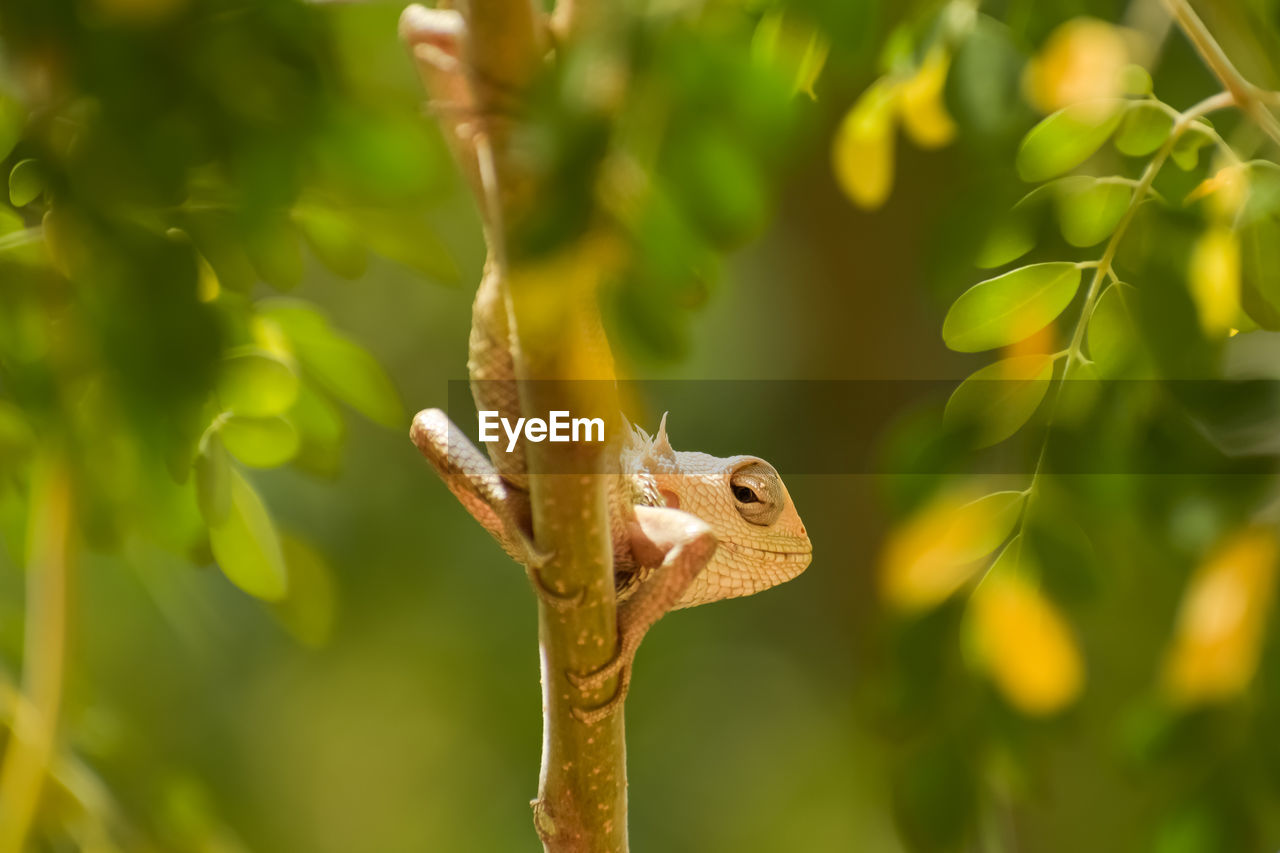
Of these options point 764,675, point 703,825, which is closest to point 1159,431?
point 764,675

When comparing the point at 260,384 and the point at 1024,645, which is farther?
the point at 260,384

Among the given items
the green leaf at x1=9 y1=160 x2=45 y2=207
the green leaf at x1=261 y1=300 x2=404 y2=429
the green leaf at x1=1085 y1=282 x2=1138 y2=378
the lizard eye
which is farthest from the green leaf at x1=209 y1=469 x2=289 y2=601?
the green leaf at x1=1085 y1=282 x2=1138 y2=378

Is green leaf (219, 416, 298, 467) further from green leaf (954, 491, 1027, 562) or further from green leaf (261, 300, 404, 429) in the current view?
green leaf (954, 491, 1027, 562)

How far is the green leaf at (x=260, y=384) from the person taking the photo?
805mm

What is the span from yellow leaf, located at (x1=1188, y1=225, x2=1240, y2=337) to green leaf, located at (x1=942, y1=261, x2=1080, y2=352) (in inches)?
3.0

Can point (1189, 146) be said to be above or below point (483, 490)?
above

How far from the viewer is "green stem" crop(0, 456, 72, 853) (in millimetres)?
697

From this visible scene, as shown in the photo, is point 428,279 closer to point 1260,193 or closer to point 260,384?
point 260,384

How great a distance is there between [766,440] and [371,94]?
220cm

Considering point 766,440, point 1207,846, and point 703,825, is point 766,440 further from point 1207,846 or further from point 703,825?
point 1207,846

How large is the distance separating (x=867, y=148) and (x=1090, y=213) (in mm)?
275

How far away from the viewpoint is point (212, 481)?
0.83 meters

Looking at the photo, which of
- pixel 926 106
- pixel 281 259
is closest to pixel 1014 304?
pixel 926 106

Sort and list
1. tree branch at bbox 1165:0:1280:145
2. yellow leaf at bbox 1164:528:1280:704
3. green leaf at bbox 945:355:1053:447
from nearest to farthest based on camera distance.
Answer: yellow leaf at bbox 1164:528:1280:704, tree branch at bbox 1165:0:1280:145, green leaf at bbox 945:355:1053:447
